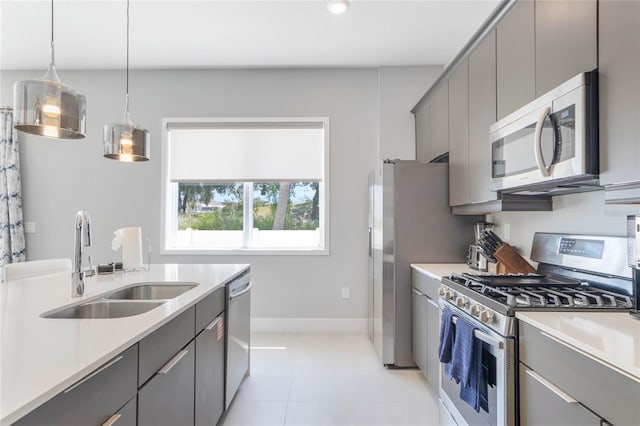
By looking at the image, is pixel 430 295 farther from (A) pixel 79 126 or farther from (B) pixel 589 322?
(A) pixel 79 126

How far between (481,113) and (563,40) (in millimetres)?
770

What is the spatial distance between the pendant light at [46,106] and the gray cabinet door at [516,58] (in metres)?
2.23

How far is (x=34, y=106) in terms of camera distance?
5.00 ft

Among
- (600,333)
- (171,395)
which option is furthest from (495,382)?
(171,395)

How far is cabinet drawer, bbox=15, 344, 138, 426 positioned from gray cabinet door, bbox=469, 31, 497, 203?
6.71ft

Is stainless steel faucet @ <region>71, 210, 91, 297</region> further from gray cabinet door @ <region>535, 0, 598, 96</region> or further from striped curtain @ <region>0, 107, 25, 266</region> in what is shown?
striped curtain @ <region>0, 107, 25, 266</region>

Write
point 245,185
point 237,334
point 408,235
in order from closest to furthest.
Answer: point 237,334
point 408,235
point 245,185

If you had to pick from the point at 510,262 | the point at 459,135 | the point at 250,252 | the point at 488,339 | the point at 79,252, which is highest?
the point at 459,135

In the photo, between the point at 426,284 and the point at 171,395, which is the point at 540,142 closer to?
the point at 426,284

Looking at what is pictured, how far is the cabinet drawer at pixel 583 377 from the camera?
0.88 metres

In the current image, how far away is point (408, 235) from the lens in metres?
2.86

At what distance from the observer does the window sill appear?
3848mm

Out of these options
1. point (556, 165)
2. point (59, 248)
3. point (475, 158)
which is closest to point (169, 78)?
point (59, 248)

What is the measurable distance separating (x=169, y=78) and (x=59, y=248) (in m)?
2.31
